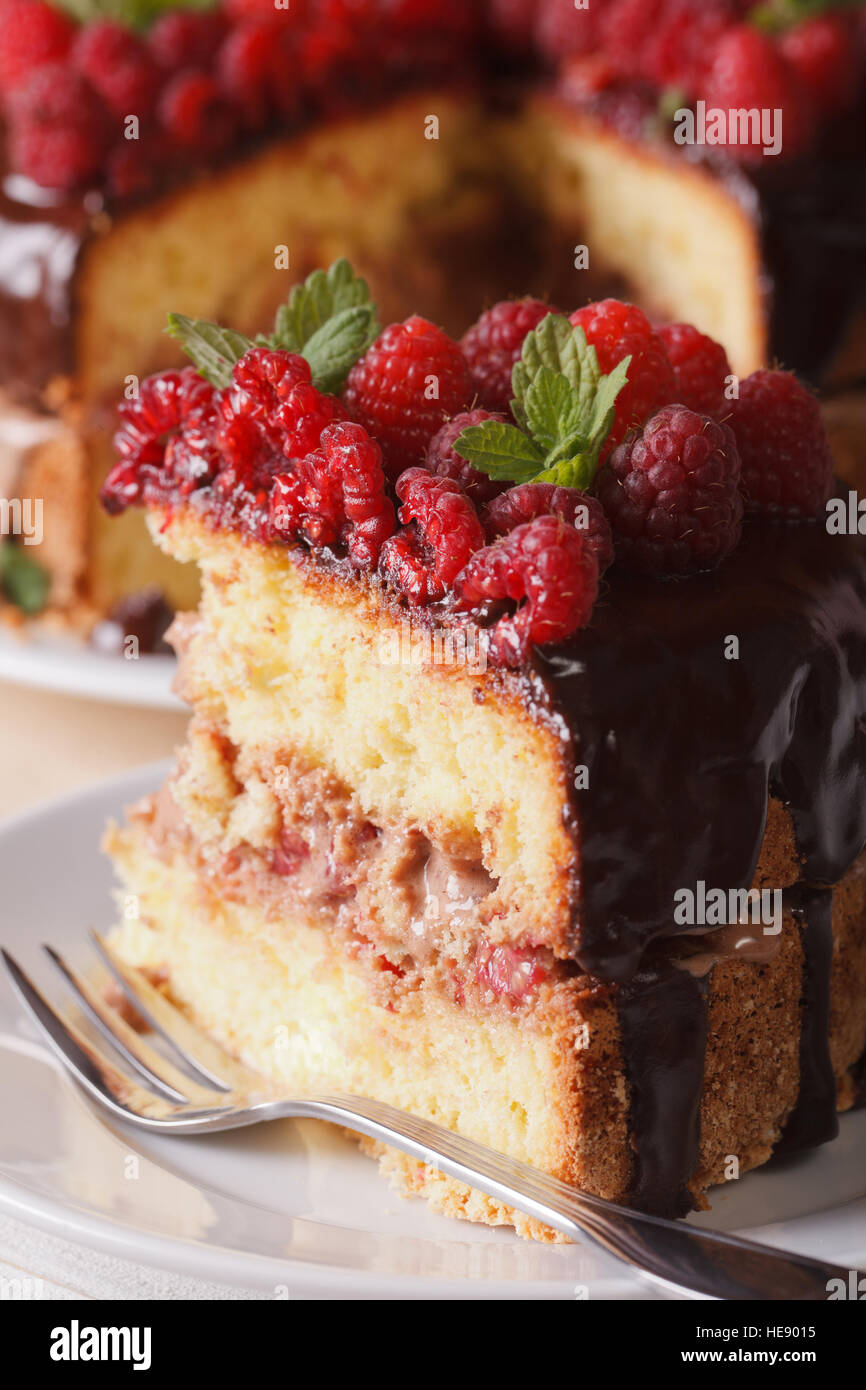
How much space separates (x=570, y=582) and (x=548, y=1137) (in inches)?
30.9

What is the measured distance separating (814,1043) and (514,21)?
391 centimetres

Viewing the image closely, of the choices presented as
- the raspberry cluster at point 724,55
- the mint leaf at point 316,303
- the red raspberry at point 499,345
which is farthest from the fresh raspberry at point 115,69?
the red raspberry at point 499,345

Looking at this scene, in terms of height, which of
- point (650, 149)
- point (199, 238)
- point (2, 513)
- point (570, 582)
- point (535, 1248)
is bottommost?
point (535, 1248)

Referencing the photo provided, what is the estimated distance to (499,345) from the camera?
2701 mm

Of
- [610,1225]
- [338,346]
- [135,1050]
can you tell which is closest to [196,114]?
[338,346]

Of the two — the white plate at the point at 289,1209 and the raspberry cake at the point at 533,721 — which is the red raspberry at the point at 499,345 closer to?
the raspberry cake at the point at 533,721

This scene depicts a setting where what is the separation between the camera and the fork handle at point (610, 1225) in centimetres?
201

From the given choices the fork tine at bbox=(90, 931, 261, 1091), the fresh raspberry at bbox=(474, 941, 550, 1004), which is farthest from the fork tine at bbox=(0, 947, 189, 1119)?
the fresh raspberry at bbox=(474, 941, 550, 1004)

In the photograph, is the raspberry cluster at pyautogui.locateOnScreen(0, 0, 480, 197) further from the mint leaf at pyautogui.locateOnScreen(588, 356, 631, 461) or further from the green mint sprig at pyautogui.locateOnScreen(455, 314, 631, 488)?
the mint leaf at pyautogui.locateOnScreen(588, 356, 631, 461)

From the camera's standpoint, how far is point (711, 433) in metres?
2.34

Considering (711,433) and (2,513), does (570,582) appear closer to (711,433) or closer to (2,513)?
(711,433)

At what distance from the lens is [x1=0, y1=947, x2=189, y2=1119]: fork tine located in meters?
2.59

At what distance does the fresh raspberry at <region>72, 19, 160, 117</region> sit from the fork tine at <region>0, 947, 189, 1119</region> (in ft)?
8.82

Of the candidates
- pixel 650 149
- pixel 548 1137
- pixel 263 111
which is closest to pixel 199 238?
pixel 263 111
